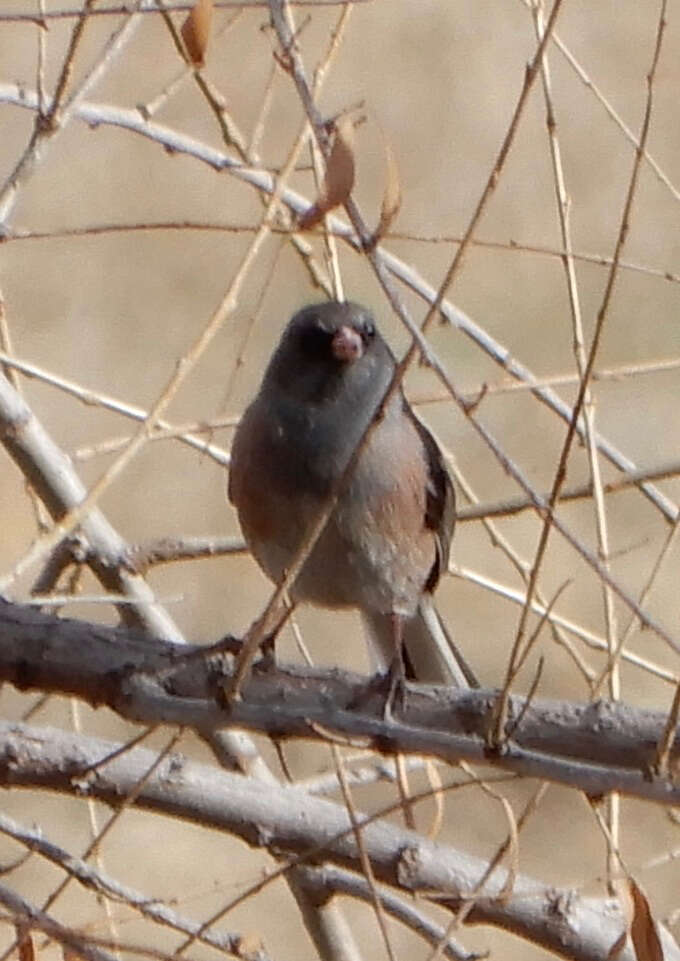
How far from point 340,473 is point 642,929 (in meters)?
1.39

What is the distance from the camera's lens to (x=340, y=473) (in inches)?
126

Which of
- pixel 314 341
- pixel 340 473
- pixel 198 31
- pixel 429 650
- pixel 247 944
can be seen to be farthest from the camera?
pixel 429 650

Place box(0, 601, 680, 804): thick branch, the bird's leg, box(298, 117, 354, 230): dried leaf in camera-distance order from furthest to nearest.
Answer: the bird's leg, box(0, 601, 680, 804): thick branch, box(298, 117, 354, 230): dried leaf

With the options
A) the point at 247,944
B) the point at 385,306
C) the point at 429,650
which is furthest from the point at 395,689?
the point at 385,306

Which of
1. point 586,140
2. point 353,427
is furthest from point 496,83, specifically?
point 353,427

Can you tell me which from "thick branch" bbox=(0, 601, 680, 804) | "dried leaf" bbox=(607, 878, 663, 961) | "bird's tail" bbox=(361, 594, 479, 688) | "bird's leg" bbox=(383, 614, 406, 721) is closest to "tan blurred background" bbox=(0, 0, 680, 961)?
"bird's tail" bbox=(361, 594, 479, 688)

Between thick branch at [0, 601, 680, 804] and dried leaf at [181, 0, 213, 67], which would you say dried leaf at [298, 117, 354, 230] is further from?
thick branch at [0, 601, 680, 804]

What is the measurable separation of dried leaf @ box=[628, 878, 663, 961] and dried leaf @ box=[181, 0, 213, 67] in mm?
1107

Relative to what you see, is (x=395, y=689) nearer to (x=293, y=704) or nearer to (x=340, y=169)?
(x=293, y=704)

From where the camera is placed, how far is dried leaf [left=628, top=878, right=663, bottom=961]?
1922 millimetres

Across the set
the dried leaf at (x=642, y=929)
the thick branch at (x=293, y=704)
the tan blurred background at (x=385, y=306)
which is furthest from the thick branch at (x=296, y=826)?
the tan blurred background at (x=385, y=306)

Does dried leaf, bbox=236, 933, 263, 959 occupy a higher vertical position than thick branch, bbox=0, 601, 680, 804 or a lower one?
lower

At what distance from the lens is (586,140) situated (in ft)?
31.1

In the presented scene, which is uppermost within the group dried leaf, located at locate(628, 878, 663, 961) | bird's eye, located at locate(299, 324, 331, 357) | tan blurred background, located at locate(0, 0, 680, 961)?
tan blurred background, located at locate(0, 0, 680, 961)
